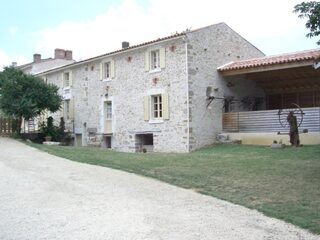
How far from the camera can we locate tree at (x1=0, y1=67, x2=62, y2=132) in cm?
2261

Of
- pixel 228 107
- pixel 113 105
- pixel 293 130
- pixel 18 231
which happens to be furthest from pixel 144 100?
pixel 18 231

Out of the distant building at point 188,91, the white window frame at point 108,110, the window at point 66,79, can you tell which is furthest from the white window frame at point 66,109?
the white window frame at point 108,110

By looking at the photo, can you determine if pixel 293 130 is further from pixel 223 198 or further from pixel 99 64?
pixel 99 64

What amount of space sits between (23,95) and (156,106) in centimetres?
727

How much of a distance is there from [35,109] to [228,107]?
10.0 metres

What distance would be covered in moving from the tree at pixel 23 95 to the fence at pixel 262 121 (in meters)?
Result: 9.85

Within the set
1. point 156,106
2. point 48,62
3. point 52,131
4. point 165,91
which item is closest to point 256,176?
point 165,91

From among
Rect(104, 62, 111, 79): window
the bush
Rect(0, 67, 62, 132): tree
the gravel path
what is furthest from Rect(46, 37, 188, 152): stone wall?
the gravel path

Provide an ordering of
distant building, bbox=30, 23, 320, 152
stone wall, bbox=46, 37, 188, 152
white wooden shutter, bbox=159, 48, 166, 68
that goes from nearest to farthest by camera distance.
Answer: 1. distant building, bbox=30, 23, 320, 152
2. stone wall, bbox=46, 37, 188, 152
3. white wooden shutter, bbox=159, 48, 166, 68

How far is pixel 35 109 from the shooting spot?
23.0 metres

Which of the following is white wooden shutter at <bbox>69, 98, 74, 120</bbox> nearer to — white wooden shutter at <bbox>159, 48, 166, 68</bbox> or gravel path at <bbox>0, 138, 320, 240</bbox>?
white wooden shutter at <bbox>159, 48, 166, 68</bbox>

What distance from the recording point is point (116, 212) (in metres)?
7.40

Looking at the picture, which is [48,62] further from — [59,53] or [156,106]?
[156,106]

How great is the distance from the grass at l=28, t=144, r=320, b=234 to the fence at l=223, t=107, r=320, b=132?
6.89 feet
